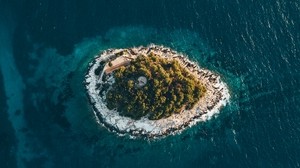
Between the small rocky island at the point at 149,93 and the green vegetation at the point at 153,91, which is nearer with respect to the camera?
the green vegetation at the point at 153,91

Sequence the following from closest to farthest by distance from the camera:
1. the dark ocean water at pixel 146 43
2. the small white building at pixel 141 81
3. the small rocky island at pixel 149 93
A: the dark ocean water at pixel 146 43 → the small rocky island at pixel 149 93 → the small white building at pixel 141 81

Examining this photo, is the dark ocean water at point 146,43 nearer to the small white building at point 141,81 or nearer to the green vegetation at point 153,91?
the green vegetation at point 153,91

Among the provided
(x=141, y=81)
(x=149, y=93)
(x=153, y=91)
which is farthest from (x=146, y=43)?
(x=149, y=93)

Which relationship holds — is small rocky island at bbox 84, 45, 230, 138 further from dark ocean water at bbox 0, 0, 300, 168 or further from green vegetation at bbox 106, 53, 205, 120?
dark ocean water at bbox 0, 0, 300, 168

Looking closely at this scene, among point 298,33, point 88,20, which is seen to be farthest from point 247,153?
point 88,20

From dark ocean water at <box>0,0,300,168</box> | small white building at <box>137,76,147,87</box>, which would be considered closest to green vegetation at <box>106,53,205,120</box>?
small white building at <box>137,76,147,87</box>

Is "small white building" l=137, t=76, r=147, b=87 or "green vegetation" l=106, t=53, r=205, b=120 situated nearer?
"green vegetation" l=106, t=53, r=205, b=120

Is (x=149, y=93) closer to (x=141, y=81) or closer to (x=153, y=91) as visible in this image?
(x=153, y=91)

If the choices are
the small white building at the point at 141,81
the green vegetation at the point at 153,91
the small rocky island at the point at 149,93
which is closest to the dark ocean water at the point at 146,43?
the small rocky island at the point at 149,93

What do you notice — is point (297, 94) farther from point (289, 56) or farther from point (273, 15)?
point (273, 15)
